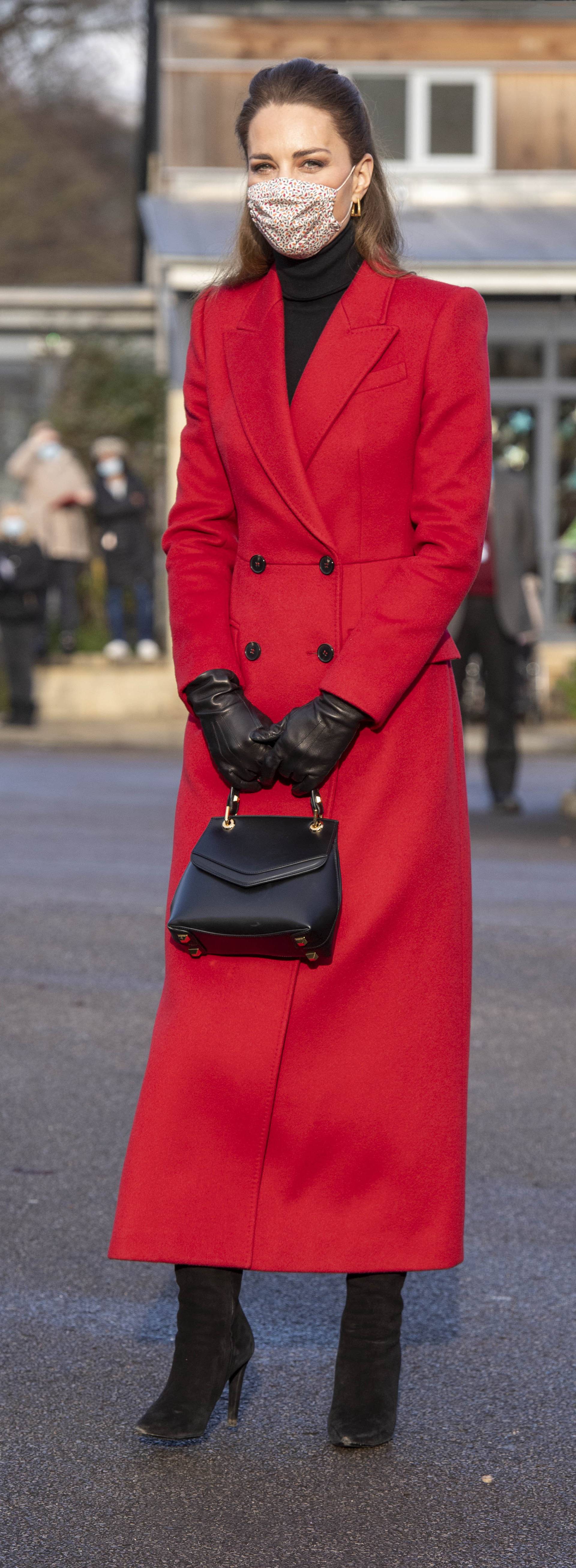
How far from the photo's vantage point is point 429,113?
2239cm

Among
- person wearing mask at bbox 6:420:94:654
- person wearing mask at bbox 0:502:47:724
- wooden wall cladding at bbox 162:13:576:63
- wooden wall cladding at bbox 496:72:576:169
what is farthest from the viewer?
wooden wall cladding at bbox 496:72:576:169

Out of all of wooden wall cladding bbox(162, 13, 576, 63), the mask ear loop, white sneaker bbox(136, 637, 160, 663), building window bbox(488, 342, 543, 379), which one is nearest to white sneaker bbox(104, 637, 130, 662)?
white sneaker bbox(136, 637, 160, 663)

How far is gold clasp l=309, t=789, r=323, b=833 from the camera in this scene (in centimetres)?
313

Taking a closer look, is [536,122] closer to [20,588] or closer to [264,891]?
[20,588]

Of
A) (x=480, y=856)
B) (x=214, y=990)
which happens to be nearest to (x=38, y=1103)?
(x=214, y=990)

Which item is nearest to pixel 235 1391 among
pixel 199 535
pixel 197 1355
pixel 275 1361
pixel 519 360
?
→ pixel 197 1355

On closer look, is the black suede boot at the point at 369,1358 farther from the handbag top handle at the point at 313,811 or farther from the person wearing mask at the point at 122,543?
the person wearing mask at the point at 122,543

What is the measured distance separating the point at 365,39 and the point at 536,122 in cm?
206

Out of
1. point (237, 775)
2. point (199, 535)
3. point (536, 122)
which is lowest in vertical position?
point (536, 122)

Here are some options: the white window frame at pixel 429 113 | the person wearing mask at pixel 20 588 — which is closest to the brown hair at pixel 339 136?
the person wearing mask at pixel 20 588

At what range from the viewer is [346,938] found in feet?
10.4

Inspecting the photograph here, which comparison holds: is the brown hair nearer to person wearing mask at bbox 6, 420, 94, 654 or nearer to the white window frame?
person wearing mask at bbox 6, 420, 94, 654

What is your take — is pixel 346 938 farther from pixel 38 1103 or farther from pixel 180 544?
pixel 38 1103

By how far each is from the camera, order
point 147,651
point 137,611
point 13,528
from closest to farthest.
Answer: point 13,528 < point 147,651 < point 137,611
